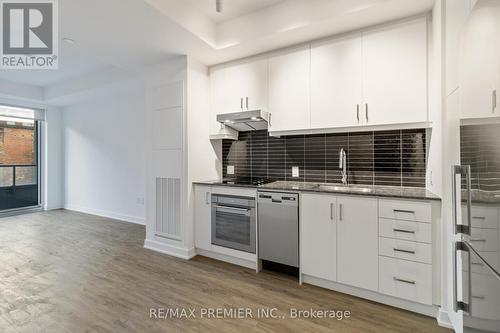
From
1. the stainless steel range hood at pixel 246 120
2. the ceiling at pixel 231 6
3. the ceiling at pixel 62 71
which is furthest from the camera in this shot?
the ceiling at pixel 62 71

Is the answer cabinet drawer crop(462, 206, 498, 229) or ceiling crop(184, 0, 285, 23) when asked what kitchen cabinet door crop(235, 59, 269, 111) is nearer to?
ceiling crop(184, 0, 285, 23)

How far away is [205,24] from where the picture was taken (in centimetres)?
284

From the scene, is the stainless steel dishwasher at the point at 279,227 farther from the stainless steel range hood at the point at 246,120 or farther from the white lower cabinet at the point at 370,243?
the stainless steel range hood at the point at 246,120

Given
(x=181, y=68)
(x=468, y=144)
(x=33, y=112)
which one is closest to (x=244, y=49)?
(x=181, y=68)

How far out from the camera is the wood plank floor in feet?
6.04

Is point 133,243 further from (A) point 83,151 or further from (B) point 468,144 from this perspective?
(B) point 468,144

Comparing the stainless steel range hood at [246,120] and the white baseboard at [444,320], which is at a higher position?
the stainless steel range hood at [246,120]

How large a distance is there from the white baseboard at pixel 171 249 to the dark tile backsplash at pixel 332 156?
4.09 ft

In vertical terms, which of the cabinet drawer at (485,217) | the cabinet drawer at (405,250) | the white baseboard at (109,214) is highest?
the cabinet drawer at (485,217)

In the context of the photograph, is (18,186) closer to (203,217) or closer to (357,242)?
(203,217)

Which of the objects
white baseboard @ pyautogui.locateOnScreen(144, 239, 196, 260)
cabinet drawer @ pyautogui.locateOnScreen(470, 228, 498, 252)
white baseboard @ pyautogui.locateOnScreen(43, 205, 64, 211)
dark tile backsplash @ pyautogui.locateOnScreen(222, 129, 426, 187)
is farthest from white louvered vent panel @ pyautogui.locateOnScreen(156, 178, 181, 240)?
white baseboard @ pyautogui.locateOnScreen(43, 205, 64, 211)

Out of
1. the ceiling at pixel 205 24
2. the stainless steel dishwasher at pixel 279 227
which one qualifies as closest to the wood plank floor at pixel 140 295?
the stainless steel dishwasher at pixel 279 227

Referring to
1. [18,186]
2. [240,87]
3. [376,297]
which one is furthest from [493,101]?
[18,186]

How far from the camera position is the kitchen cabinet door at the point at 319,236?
230 cm
